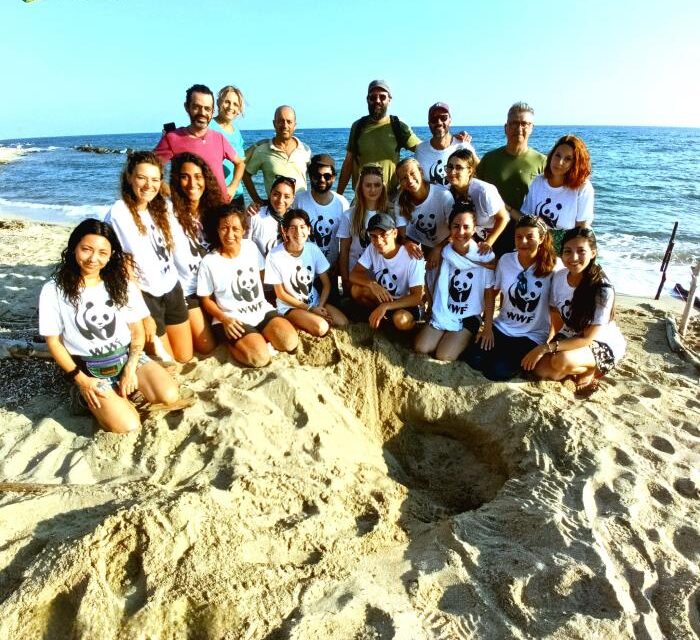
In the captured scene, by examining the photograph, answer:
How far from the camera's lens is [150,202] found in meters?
3.61

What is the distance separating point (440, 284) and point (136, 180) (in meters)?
2.42

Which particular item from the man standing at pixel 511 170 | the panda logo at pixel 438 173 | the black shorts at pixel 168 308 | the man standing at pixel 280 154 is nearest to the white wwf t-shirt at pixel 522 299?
the man standing at pixel 511 170

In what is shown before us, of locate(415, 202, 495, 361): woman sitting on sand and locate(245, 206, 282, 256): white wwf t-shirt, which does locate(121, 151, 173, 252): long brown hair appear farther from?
locate(415, 202, 495, 361): woman sitting on sand

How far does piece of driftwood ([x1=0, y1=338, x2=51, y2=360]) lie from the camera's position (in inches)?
157

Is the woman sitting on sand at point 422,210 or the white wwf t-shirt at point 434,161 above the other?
the white wwf t-shirt at point 434,161

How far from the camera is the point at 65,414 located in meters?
3.33

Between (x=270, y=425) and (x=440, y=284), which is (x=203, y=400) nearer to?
(x=270, y=425)

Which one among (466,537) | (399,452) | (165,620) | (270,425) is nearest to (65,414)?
(270,425)

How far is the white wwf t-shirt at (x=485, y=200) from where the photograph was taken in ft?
12.9

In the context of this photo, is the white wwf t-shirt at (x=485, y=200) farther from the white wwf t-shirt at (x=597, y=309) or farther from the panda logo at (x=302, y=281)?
the panda logo at (x=302, y=281)

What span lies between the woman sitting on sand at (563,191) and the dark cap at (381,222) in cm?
118

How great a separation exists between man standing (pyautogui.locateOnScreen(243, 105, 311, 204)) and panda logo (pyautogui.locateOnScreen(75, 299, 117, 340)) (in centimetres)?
184

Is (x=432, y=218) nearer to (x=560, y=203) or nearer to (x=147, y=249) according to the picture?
(x=560, y=203)

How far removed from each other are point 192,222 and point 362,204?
1.38m
